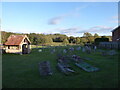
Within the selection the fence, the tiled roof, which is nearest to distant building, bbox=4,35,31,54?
the tiled roof

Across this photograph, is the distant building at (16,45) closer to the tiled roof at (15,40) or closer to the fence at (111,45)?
the tiled roof at (15,40)

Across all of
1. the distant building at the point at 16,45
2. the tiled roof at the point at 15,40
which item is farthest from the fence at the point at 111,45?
the tiled roof at the point at 15,40

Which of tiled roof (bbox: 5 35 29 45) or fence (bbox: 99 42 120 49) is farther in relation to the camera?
fence (bbox: 99 42 120 49)

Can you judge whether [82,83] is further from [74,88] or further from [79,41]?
[79,41]

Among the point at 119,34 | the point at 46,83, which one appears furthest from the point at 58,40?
the point at 46,83

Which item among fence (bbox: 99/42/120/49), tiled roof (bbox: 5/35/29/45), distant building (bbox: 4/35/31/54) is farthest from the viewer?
fence (bbox: 99/42/120/49)

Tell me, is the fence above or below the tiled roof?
below

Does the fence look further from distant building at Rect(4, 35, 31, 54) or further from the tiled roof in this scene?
the tiled roof

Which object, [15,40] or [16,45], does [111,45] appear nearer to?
[16,45]

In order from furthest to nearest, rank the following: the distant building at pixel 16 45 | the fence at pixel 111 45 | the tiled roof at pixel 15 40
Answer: the fence at pixel 111 45, the tiled roof at pixel 15 40, the distant building at pixel 16 45

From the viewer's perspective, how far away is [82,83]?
570 cm

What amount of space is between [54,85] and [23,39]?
17.1m

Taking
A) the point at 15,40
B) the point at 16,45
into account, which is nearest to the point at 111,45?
the point at 16,45

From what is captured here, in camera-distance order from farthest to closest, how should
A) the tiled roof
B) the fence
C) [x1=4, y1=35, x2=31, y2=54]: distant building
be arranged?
1. the fence
2. the tiled roof
3. [x1=4, y1=35, x2=31, y2=54]: distant building
